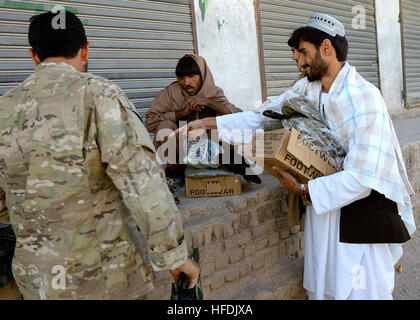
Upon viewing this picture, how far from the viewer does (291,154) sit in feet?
7.00

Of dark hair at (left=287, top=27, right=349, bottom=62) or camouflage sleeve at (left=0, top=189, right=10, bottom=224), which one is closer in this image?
camouflage sleeve at (left=0, top=189, right=10, bottom=224)

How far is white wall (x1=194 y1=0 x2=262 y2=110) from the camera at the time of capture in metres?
4.32

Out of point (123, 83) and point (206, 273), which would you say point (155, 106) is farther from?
point (206, 273)

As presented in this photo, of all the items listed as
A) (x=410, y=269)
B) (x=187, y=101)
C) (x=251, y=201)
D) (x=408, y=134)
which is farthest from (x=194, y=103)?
(x=408, y=134)

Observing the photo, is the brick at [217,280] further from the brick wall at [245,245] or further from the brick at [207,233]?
the brick at [207,233]

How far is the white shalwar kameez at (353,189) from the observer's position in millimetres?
2111

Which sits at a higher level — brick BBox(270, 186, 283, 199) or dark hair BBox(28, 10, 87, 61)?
dark hair BBox(28, 10, 87, 61)

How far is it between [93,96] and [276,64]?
4.29 metres

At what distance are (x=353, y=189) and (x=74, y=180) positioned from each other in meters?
1.51

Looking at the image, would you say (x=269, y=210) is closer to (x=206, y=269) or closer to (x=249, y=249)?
(x=249, y=249)

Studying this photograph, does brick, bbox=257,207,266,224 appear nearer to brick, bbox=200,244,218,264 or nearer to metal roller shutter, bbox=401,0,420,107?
brick, bbox=200,244,218,264

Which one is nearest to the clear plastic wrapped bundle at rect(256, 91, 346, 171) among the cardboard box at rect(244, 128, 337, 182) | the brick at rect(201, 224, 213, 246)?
the cardboard box at rect(244, 128, 337, 182)

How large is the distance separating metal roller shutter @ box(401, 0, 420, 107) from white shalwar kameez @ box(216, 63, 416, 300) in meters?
6.45
